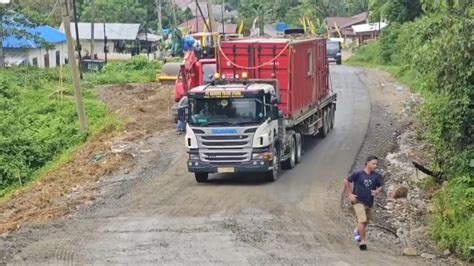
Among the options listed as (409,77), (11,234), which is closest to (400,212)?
(11,234)

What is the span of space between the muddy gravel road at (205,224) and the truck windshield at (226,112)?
5.49ft

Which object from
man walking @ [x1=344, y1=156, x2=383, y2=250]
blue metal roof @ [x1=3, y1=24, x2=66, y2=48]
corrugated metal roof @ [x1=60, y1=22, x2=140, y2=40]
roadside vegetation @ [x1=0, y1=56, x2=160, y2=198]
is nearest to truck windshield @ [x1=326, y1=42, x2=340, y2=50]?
roadside vegetation @ [x1=0, y1=56, x2=160, y2=198]

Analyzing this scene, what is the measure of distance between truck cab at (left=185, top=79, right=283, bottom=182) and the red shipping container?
2.04m

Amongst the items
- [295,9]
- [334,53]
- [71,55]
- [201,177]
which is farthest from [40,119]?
[295,9]

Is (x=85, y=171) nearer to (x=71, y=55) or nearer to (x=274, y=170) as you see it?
(x=71, y=55)

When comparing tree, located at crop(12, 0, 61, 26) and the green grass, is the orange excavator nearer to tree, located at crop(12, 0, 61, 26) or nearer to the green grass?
the green grass

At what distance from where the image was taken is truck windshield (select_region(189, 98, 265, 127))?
2156cm

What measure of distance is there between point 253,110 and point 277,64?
9.21 ft

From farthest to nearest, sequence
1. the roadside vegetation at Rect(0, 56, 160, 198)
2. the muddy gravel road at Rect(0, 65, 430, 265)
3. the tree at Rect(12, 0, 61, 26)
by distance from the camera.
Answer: the tree at Rect(12, 0, 61, 26)
the roadside vegetation at Rect(0, 56, 160, 198)
the muddy gravel road at Rect(0, 65, 430, 265)

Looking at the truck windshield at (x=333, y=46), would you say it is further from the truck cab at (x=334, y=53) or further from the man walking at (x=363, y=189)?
the man walking at (x=363, y=189)

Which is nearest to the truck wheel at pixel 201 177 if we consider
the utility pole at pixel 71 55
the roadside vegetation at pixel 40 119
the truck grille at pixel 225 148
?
the truck grille at pixel 225 148

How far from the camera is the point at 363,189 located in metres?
15.6

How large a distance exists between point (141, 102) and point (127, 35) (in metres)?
52.7

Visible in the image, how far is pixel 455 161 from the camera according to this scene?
19.7 meters
